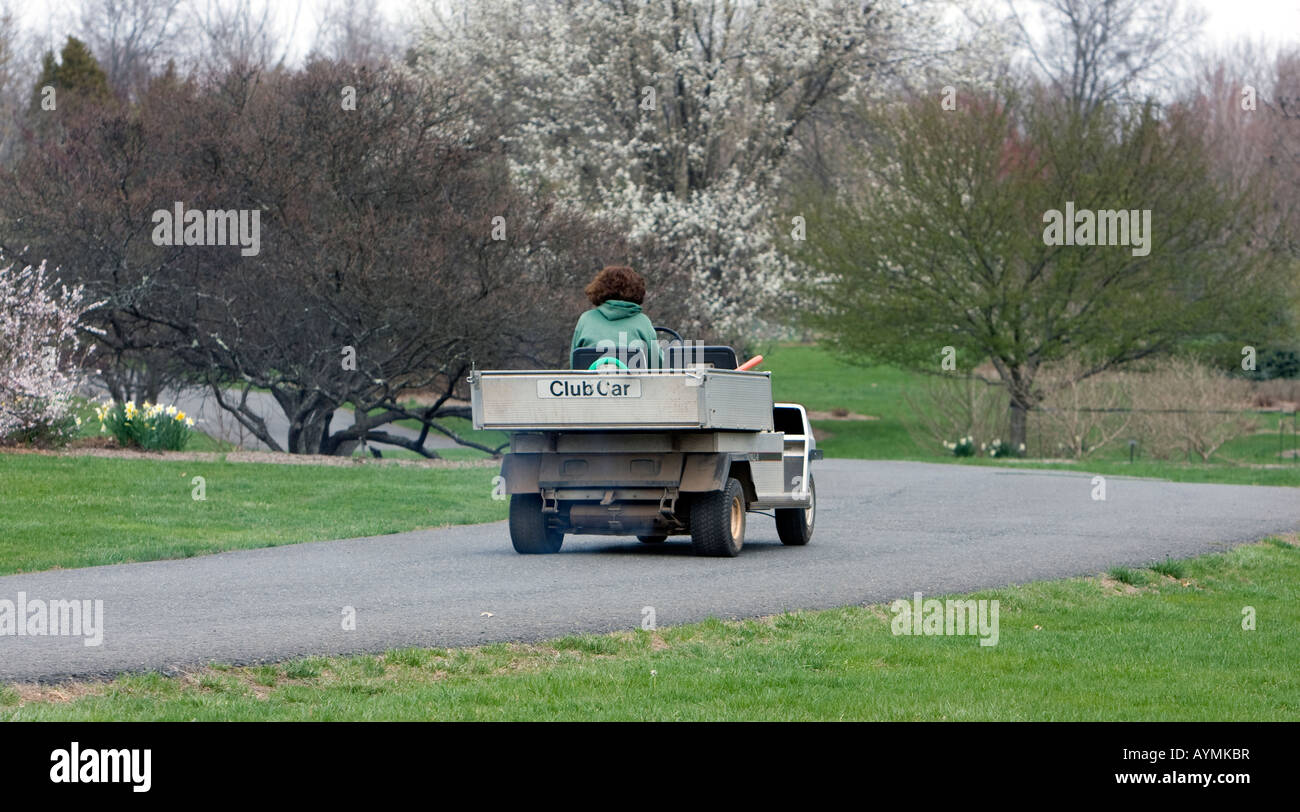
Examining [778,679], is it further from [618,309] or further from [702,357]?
[702,357]

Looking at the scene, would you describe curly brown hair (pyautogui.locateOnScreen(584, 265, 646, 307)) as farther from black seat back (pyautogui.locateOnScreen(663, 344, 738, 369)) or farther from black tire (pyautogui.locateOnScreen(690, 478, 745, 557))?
black tire (pyautogui.locateOnScreen(690, 478, 745, 557))

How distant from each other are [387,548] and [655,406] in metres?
3.17

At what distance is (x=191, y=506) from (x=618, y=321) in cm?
609

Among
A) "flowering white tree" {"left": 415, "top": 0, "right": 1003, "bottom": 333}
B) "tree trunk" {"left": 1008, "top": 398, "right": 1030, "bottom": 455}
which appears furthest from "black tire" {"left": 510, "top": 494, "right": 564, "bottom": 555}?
"tree trunk" {"left": 1008, "top": 398, "right": 1030, "bottom": 455}

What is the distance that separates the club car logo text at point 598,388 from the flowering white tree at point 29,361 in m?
9.49

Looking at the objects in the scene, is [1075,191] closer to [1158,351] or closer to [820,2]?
[1158,351]

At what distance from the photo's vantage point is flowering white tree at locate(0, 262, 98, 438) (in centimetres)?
1923

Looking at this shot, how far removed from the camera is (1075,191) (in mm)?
38094

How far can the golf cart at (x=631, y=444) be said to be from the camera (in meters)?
12.4

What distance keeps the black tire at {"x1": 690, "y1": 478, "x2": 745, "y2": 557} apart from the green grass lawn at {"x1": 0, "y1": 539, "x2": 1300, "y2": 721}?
2.75 meters

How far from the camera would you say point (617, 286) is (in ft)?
42.9

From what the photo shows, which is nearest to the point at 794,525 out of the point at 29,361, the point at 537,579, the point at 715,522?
the point at 715,522

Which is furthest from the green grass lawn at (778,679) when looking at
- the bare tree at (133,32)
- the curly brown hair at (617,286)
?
the bare tree at (133,32)

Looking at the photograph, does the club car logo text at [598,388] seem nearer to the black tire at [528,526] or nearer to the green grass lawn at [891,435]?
the black tire at [528,526]
